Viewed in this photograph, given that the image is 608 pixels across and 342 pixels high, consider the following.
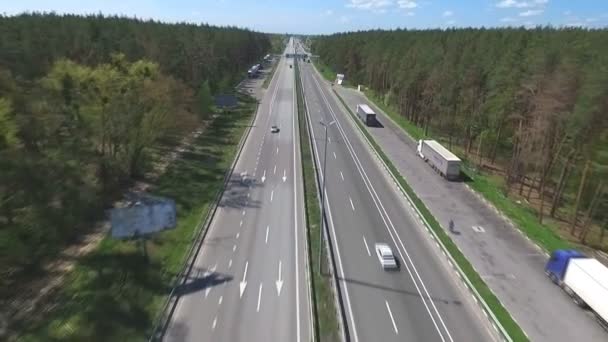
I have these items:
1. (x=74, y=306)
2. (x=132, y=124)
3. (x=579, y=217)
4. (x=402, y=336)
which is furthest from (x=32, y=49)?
(x=579, y=217)

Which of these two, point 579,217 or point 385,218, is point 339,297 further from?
point 579,217

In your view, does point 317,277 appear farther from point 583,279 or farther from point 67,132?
point 67,132

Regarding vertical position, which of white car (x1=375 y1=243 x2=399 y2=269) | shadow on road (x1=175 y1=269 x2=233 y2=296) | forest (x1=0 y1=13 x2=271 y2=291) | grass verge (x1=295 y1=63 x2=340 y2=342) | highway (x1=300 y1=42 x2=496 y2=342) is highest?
forest (x1=0 y1=13 x2=271 y2=291)

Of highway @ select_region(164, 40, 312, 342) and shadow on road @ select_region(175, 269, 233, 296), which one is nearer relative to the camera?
highway @ select_region(164, 40, 312, 342)

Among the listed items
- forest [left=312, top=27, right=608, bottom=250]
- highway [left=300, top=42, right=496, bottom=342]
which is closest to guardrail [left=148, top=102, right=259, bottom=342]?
highway [left=300, top=42, right=496, bottom=342]

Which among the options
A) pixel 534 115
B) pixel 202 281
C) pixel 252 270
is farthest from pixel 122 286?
pixel 534 115

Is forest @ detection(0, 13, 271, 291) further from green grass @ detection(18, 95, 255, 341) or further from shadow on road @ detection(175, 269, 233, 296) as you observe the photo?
shadow on road @ detection(175, 269, 233, 296)
